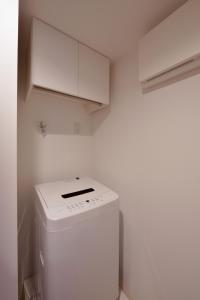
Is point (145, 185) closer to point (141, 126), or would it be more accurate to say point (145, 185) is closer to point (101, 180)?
point (141, 126)

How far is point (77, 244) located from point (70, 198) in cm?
28

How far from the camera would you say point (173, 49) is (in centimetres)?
85

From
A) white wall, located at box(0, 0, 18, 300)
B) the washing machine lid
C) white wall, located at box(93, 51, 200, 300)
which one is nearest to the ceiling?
white wall, located at box(93, 51, 200, 300)

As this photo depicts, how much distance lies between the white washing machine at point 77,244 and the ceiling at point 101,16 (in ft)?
4.00

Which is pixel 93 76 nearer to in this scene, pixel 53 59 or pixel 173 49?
pixel 53 59

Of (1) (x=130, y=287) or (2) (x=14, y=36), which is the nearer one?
(2) (x=14, y=36)

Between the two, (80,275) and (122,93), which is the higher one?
(122,93)

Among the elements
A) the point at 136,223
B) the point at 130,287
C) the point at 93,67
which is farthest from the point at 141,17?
the point at 130,287

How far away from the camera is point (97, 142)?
1.69 metres

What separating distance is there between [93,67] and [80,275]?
1542 mm

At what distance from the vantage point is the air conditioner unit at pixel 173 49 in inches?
29.9

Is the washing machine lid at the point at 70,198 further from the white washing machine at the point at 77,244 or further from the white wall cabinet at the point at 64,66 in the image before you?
the white wall cabinet at the point at 64,66

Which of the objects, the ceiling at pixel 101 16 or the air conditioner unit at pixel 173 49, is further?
the ceiling at pixel 101 16

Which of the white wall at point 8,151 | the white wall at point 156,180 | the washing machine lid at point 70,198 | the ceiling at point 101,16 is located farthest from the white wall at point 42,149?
the white wall at point 8,151
